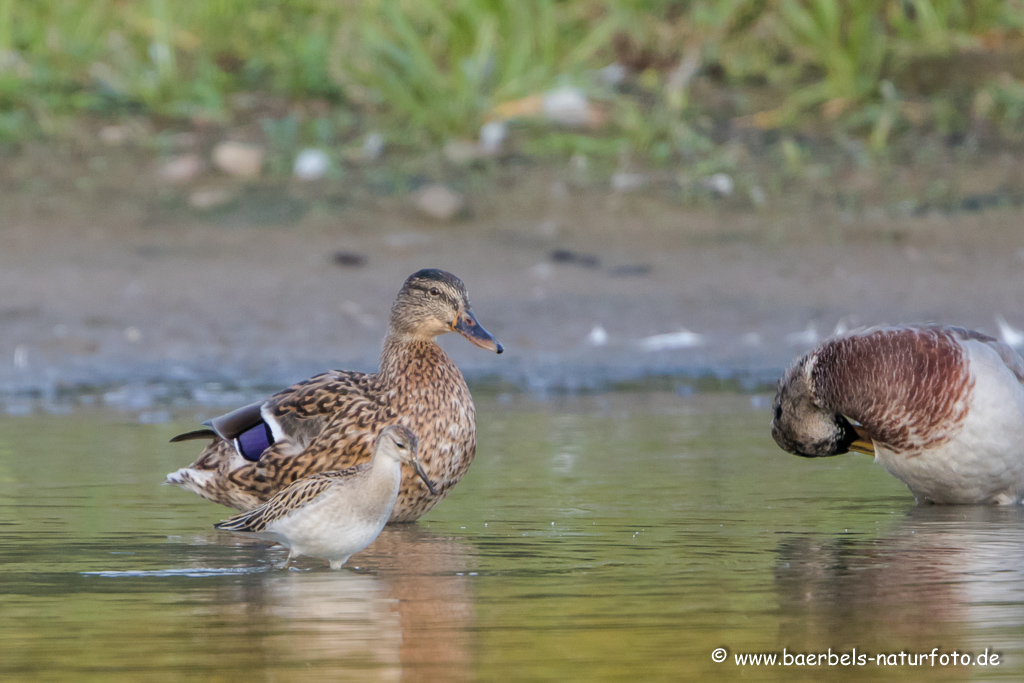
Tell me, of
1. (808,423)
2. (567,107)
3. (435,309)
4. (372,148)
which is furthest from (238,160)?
(808,423)

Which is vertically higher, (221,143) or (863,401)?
(221,143)

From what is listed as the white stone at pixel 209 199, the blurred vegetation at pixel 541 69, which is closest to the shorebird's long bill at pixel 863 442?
the blurred vegetation at pixel 541 69

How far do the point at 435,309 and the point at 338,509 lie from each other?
4.69 feet

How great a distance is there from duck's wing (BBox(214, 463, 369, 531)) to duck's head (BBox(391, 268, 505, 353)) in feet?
3.42

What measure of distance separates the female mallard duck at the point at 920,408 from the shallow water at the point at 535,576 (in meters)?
0.13

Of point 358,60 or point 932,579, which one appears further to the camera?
point 358,60

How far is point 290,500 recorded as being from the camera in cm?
446

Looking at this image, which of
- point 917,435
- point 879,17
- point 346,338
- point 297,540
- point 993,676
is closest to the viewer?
point 993,676

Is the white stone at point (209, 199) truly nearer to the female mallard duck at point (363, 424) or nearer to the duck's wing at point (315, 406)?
the female mallard duck at point (363, 424)

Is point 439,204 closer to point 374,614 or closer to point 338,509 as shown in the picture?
point 338,509

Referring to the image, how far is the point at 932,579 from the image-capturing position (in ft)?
13.4

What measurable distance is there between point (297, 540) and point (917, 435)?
1963 millimetres

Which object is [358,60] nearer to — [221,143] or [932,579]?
[221,143]

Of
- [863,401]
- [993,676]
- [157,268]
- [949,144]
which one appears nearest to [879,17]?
[949,144]
